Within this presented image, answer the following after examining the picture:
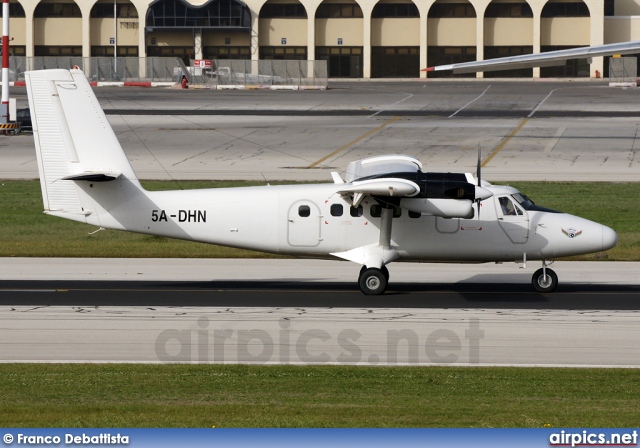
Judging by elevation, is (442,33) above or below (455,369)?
above

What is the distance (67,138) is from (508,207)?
10407 mm

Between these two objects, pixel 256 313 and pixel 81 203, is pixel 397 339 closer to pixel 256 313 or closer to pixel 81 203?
pixel 256 313

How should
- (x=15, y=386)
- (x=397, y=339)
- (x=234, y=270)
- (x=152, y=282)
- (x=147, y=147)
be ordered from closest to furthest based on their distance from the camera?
(x=15, y=386) → (x=397, y=339) → (x=152, y=282) → (x=234, y=270) → (x=147, y=147)

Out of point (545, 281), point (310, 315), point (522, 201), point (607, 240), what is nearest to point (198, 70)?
point (522, 201)

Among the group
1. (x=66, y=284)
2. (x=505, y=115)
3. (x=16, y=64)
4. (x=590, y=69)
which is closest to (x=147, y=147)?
(x=505, y=115)

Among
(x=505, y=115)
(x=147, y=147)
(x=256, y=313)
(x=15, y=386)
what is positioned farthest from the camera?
(x=505, y=115)

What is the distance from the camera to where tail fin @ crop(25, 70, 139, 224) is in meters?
23.8

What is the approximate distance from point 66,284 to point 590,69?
94.8 metres

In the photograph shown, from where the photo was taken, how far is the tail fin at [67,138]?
78.0 feet

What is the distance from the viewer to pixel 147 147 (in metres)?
55.5

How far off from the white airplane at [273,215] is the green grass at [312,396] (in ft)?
24.2

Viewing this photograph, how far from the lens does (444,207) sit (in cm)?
2259

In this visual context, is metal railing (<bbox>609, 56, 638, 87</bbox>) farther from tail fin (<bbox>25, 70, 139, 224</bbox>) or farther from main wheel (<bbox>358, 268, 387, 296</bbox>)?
tail fin (<bbox>25, 70, 139, 224</bbox>)
